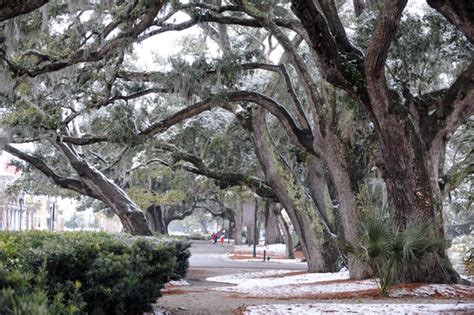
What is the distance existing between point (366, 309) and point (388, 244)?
7.94ft

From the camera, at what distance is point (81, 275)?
23.1ft

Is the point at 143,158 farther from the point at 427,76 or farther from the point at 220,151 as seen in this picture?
the point at 427,76

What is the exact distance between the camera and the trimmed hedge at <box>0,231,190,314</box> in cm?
434

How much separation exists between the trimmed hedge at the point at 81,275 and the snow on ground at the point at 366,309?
1568 millimetres

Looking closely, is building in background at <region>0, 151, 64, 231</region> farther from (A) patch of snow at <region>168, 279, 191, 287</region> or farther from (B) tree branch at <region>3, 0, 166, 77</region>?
(B) tree branch at <region>3, 0, 166, 77</region>

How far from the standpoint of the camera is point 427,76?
1620 centimetres

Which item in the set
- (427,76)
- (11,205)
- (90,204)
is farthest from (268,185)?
(11,205)

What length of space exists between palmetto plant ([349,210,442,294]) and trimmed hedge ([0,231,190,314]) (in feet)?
11.3

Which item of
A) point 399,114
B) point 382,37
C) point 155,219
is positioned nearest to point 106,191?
point 399,114

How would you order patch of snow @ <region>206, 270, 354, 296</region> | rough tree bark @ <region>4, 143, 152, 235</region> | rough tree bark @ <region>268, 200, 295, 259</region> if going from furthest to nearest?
rough tree bark @ <region>268, 200, 295, 259</region> < rough tree bark @ <region>4, 143, 152, 235</region> < patch of snow @ <region>206, 270, 354, 296</region>

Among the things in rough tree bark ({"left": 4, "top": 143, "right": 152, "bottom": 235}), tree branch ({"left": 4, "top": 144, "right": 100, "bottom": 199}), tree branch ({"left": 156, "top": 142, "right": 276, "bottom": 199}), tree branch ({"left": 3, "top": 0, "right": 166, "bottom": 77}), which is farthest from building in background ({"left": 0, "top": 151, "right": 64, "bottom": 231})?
tree branch ({"left": 3, "top": 0, "right": 166, "bottom": 77})

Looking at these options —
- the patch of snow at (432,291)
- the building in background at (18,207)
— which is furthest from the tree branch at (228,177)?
the building in background at (18,207)

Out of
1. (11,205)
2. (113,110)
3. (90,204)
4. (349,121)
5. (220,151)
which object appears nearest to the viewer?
(349,121)

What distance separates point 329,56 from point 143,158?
1815 cm
